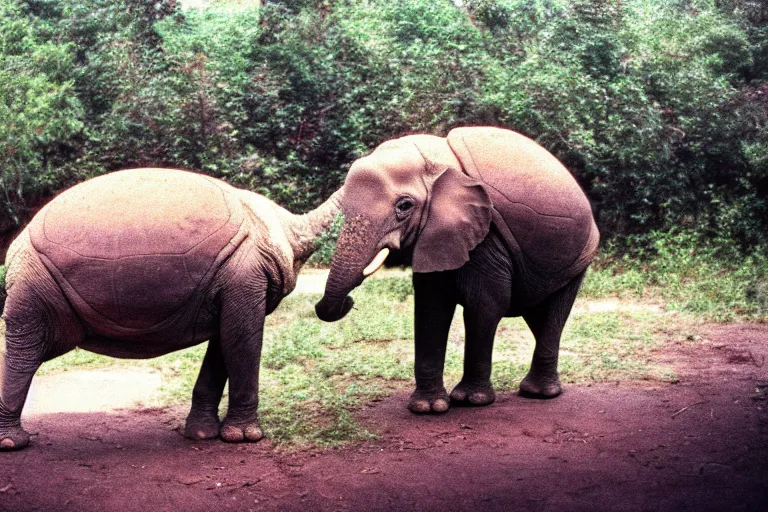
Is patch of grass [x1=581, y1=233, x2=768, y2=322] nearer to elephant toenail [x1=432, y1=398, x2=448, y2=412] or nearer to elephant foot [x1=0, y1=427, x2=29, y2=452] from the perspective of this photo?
elephant toenail [x1=432, y1=398, x2=448, y2=412]

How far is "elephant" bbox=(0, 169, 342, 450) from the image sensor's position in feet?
17.9

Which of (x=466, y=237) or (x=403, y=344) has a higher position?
(x=466, y=237)

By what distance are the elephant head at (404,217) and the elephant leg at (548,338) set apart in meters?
1.11

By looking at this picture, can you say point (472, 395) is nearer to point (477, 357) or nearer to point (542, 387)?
point (477, 357)

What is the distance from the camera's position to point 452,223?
6.31 meters

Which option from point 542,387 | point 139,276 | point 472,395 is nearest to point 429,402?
point 472,395

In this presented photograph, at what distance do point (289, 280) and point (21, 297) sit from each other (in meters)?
1.70

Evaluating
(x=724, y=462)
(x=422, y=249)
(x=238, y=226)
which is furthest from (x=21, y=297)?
(x=724, y=462)

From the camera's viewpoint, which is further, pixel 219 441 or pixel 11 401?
pixel 219 441

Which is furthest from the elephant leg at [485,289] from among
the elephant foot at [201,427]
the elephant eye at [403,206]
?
the elephant foot at [201,427]

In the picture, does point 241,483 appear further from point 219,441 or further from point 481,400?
point 481,400

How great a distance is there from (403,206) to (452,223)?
1.20 ft

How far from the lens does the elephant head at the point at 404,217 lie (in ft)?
19.9

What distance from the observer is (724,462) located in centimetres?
480
